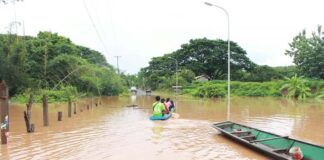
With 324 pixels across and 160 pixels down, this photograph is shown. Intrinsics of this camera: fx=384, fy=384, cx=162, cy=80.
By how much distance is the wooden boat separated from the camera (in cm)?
1017

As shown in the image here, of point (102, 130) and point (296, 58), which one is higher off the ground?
point (296, 58)

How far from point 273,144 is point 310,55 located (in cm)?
4079

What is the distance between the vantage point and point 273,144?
12.7 metres

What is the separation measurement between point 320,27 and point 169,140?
42.8m

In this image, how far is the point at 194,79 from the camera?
7119 centimetres

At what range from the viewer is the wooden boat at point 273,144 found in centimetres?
1017

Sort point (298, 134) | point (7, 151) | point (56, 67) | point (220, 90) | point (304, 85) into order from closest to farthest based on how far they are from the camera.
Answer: point (7, 151) → point (298, 134) → point (56, 67) → point (304, 85) → point (220, 90)

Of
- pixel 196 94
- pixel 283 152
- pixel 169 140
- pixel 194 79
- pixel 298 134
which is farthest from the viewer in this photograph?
pixel 194 79

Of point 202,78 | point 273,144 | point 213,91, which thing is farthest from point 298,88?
point 273,144

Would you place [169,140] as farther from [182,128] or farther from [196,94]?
[196,94]

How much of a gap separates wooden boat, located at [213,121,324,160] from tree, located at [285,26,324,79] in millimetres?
37075

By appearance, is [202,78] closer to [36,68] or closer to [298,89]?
[298,89]

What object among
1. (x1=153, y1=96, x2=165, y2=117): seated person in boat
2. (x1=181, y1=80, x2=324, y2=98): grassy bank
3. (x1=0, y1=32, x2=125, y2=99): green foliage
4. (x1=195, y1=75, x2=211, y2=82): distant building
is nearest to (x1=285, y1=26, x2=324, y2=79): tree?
(x1=181, y1=80, x2=324, y2=98): grassy bank

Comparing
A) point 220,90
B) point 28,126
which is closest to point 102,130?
point 28,126
